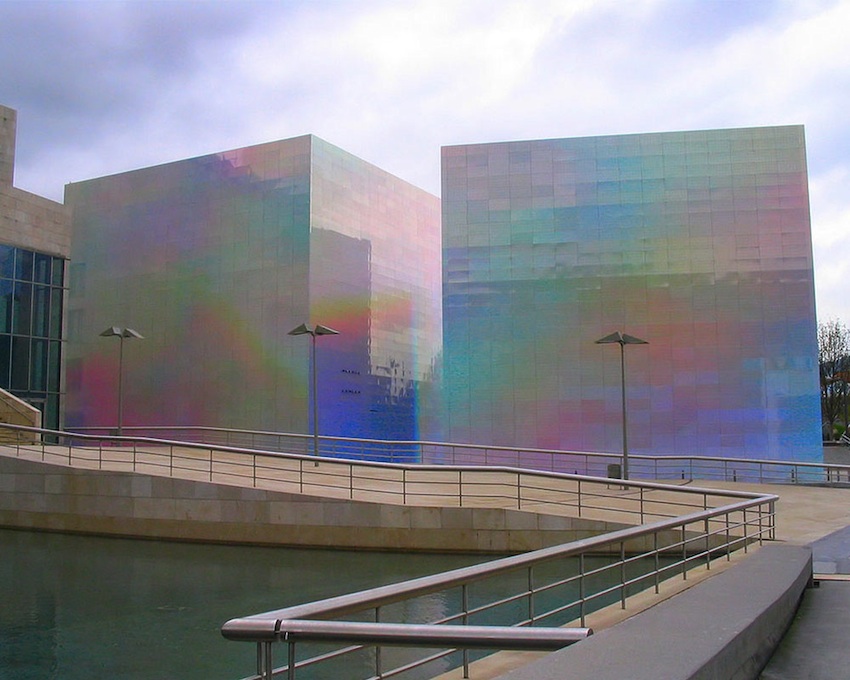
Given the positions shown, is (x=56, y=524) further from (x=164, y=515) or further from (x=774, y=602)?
(x=774, y=602)

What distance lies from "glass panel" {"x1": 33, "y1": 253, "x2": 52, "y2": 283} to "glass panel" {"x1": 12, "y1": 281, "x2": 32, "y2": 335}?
47 cm

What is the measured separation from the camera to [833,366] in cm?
5078

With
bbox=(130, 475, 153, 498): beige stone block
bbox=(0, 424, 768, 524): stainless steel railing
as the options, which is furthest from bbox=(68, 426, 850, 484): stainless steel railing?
bbox=(130, 475, 153, 498): beige stone block

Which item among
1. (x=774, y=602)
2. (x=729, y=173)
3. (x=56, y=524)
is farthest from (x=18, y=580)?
(x=729, y=173)

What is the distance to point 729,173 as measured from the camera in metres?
29.8

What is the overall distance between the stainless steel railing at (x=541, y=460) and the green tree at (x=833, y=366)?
2303 cm

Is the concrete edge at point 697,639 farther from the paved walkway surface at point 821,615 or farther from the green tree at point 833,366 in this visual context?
the green tree at point 833,366

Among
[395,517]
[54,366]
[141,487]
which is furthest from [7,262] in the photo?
[395,517]

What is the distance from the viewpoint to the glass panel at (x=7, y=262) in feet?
100

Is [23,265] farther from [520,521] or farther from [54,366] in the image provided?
[520,521]

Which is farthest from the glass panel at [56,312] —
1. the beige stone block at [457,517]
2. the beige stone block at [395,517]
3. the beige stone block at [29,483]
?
the beige stone block at [457,517]

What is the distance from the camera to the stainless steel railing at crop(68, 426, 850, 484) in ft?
88.5

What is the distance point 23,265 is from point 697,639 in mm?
31626

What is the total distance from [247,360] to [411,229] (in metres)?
10.2
